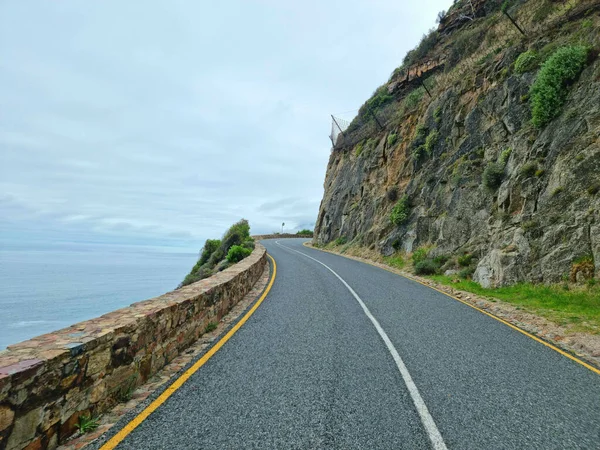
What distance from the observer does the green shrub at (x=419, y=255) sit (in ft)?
54.7

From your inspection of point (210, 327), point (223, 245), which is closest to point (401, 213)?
point (223, 245)

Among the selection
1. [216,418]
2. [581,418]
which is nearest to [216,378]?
[216,418]

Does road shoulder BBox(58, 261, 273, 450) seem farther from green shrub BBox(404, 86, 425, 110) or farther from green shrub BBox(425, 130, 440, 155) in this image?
green shrub BBox(404, 86, 425, 110)

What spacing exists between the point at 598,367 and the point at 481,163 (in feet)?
43.9

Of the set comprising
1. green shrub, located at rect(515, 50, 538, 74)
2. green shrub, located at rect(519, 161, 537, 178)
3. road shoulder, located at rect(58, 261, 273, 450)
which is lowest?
road shoulder, located at rect(58, 261, 273, 450)

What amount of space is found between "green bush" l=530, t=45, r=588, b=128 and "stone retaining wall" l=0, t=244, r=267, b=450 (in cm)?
1529

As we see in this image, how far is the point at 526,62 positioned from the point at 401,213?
10262 mm

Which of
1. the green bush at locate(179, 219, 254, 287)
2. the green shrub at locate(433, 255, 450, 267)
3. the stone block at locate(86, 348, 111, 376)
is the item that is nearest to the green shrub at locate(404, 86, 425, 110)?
Result: the green shrub at locate(433, 255, 450, 267)

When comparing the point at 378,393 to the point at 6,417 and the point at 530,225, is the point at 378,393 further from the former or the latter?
the point at 530,225

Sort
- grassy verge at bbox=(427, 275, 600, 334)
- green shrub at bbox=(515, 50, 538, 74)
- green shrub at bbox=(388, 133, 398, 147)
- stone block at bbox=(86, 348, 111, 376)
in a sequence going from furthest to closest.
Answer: green shrub at bbox=(388, 133, 398, 147) → green shrub at bbox=(515, 50, 538, 74) → grassy verge at bbox=(427, 275, 600, 334) → stone block at bbox=(86, 348, 111, 376)

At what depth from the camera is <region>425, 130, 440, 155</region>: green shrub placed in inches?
842

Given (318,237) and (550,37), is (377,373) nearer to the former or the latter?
(550,37)

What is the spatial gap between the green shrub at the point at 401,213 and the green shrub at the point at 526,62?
365 inches

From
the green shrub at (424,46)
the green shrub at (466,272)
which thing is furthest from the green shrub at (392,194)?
the green shrub at (424,46)
